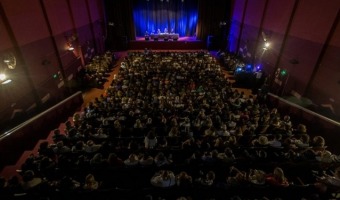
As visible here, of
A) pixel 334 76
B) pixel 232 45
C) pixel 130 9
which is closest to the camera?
pixel 334 76

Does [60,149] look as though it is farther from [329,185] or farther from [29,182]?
[329,185]

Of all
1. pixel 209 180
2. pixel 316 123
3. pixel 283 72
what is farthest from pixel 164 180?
pixel 283 72

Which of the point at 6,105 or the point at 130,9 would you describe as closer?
the point at 6,105

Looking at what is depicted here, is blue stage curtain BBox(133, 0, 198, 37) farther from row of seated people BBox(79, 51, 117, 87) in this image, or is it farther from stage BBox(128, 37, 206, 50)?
row of seated people BBox(79, 51, 117, 87)

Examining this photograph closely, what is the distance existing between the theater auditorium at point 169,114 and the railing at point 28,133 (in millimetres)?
39

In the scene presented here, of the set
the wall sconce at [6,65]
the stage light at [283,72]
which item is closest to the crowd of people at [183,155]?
the wall sconce at [6,65]

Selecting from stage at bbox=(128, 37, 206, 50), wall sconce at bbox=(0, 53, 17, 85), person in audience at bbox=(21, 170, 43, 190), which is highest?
wall sconce at bbox=(0, 53, 17, 85)

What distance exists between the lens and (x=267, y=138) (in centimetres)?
651

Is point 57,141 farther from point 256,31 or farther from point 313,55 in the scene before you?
point 256,31

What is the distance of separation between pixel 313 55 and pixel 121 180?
9255 millimetres

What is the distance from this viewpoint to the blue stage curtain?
2417cm

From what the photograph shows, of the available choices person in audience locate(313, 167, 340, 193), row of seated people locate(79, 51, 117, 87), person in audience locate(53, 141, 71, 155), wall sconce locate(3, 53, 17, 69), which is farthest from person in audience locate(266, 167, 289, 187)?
row of seated people locate(79, 51, 117, 87)

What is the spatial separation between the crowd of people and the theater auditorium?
0.03 meters

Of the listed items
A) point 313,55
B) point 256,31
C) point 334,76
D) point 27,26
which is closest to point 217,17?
point 256,31
